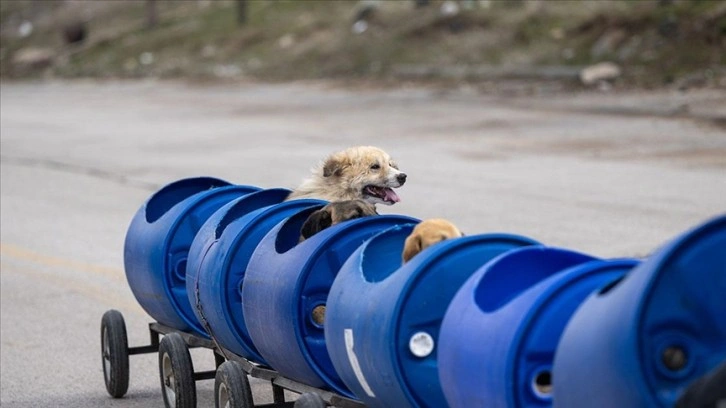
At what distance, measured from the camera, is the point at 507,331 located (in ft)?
14.0

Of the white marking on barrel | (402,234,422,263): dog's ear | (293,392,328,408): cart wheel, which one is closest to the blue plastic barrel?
(293,392,328,408): cart wheel

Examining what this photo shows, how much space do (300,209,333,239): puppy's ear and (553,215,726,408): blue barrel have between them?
99.2 inches

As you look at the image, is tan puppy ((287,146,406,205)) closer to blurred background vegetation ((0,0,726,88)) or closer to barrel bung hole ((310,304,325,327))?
barrel bung hole ((310,304,325,327))

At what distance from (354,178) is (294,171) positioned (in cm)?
1205

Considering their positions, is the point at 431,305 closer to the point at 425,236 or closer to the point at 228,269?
A: the point at 425,236

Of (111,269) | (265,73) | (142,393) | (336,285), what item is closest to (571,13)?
(265,73)

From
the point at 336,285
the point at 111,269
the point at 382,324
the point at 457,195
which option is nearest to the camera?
the point at 382,324

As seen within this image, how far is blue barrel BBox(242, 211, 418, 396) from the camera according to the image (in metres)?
5.69

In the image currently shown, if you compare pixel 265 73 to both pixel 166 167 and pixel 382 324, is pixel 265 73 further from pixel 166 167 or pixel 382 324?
pixel 382 324

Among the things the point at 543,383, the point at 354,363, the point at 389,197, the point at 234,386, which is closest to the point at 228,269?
the point at 234,386

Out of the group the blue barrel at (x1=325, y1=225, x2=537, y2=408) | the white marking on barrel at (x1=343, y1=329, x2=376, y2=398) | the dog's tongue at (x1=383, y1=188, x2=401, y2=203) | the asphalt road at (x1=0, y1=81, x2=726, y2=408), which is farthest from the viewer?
the asphalt road at (x1=0, y1=81, x2=726, y2=408)

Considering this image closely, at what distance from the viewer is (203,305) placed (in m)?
6.56

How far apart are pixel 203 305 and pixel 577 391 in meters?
3.13

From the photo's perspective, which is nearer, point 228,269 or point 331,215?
point 331,215
